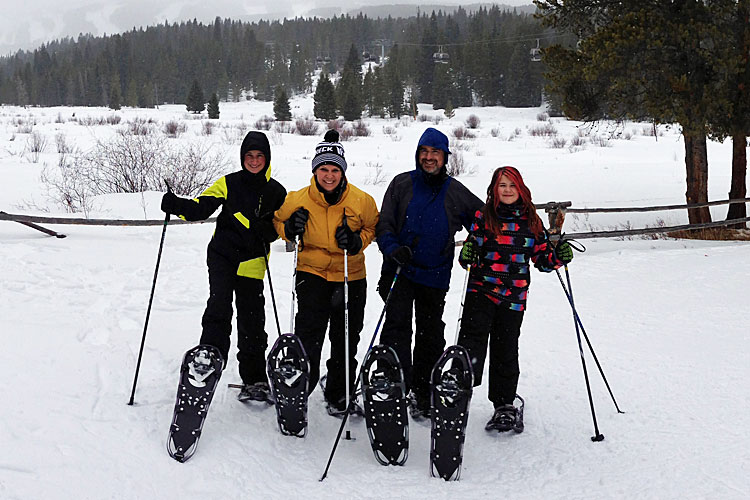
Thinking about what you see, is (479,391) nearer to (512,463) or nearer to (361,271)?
(512,463)

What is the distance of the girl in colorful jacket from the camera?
148 inches

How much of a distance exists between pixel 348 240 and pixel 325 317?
62 cm

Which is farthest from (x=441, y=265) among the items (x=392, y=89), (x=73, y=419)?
(x=392, y=89)

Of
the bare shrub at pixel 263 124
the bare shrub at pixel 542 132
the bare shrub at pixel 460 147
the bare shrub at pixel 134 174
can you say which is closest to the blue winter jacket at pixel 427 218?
the bare shrub at pixel 134 174

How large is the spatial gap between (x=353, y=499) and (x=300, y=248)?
1607mm

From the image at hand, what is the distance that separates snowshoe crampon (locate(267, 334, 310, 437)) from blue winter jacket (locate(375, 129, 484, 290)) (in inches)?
34.2

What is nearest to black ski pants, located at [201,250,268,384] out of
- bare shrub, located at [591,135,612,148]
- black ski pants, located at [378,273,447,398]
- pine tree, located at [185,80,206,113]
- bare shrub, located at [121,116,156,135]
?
black ski pants, located at [378,273,447,398]

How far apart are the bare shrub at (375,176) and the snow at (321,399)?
5871 mm

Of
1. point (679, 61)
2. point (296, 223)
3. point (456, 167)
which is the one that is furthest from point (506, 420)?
point (456, 167)

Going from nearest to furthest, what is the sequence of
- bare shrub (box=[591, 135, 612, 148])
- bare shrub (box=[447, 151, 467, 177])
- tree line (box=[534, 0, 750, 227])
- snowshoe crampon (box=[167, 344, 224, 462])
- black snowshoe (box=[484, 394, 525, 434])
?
snowshoe crampon (box=[167, 344, 224, 462]) → black snowshoe (box=[484, 394, 525, 434]) → tree line (box=[534, 0, 750, 227]) → bare shrub (box=[447, 151, 467, 177]) → bare shrub (box=[591, 135, 612, 148])

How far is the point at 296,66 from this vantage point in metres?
82.8

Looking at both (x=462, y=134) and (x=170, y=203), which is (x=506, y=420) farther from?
(x=462, y=134)

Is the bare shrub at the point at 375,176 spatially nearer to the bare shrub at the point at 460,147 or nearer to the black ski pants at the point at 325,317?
the bare shrub at the point at 460,147

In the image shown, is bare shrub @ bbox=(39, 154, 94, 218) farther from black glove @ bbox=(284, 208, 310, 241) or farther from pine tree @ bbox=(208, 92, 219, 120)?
pine tree @ bbox=(208, 92, 219, 120)
